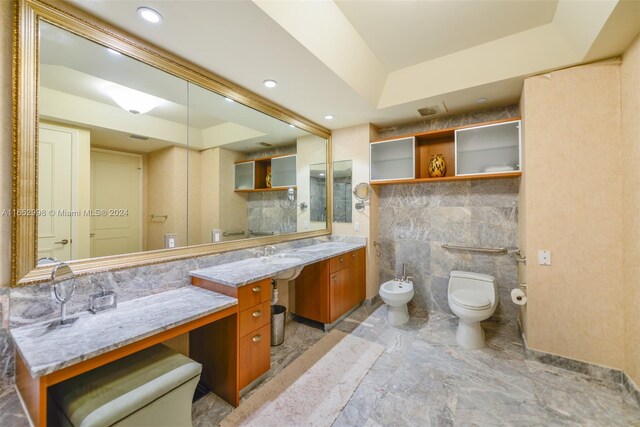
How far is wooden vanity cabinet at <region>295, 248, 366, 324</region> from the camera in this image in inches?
111

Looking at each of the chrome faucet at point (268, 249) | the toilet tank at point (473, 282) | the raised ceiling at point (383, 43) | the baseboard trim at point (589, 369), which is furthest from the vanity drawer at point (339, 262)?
the baseboard trim at point (589, 369)

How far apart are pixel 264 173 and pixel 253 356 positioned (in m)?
1.89

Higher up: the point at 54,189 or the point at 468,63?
the point at 468,63

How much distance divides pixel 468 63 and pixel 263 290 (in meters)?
2.81

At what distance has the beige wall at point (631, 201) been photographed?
1.72 m

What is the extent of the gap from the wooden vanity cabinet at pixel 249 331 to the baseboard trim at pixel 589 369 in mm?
2356

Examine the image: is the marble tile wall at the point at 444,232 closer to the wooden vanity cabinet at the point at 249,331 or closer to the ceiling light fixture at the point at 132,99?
the wooden vanity cabinet at the point at 249,331

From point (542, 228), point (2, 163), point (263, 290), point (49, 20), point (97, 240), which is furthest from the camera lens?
point (542, 228)

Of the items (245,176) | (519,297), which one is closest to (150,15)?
(245,176)

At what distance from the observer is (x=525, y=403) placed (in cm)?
178

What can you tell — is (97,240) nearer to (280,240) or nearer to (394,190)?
(280,240)

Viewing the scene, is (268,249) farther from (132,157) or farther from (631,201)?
(631,201)

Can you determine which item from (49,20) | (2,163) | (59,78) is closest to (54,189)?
(2,163)

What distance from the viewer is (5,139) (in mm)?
1253
